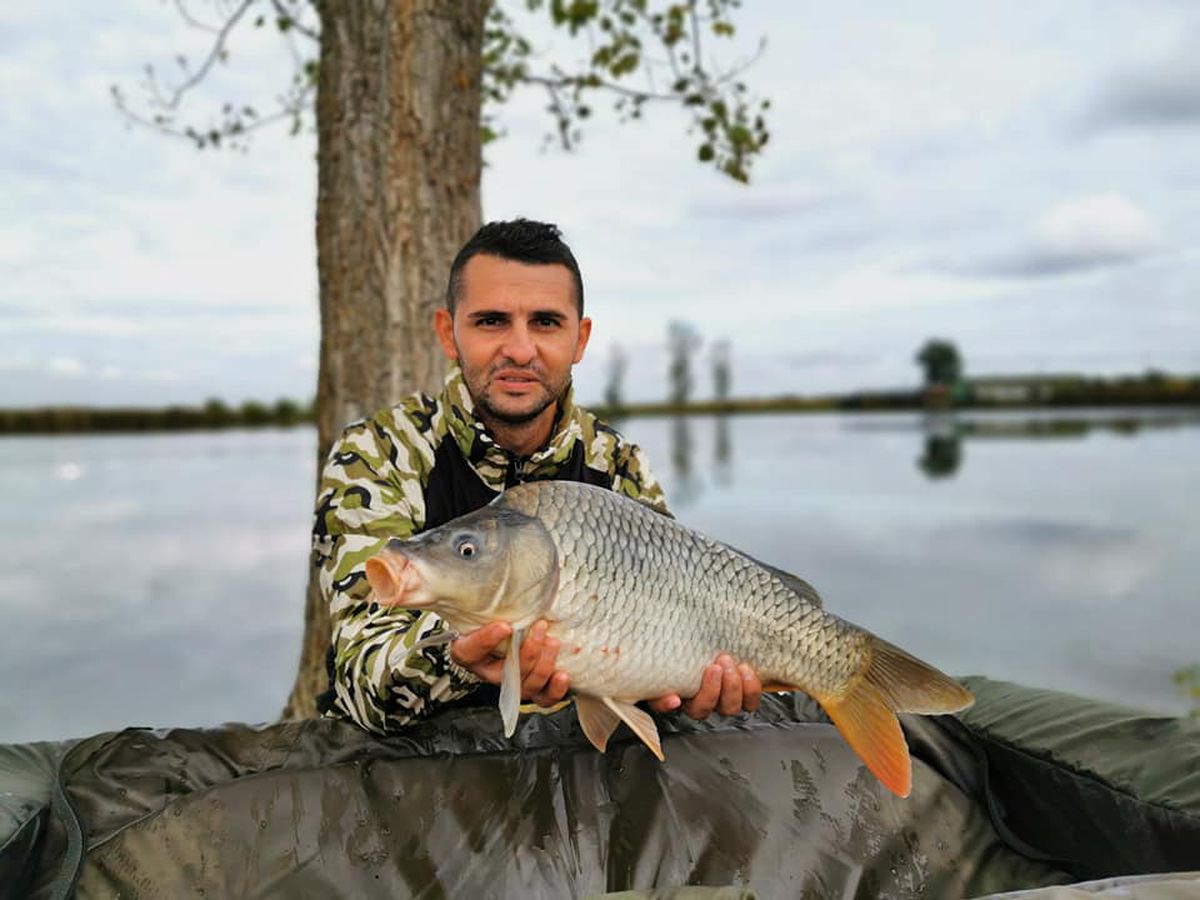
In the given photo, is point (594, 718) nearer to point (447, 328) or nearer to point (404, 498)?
point (404, 498)

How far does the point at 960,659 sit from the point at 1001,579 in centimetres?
459

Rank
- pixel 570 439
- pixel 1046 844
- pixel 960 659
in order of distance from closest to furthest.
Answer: pixel 1046 844, pixel 570 439, pixel 960 659

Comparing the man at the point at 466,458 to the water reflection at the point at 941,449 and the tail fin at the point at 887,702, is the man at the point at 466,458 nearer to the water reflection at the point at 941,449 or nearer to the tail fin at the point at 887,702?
the tail fin at the point at 887,702

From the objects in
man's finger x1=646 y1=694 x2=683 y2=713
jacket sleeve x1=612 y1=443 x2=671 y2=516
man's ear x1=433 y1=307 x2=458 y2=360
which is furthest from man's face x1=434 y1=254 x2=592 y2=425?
man's finger x1=646 y1=694 x2=683 y2=713

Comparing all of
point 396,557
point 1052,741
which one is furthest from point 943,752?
point 396,557

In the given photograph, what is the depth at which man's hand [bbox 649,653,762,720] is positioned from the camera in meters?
1.57

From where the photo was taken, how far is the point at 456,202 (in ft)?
9.64

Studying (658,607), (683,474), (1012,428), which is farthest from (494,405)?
(1012,428)

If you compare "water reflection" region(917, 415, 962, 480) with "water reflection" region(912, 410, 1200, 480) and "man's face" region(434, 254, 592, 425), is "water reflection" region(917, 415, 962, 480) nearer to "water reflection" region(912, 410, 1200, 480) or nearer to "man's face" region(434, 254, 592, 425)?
"water reflection" region(912, 410, 1200, 480)

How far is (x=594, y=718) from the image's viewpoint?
5.14 feet

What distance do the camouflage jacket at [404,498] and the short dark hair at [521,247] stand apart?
229 mm

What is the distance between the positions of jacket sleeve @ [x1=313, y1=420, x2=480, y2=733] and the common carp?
0.23m

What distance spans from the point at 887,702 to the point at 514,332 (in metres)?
0.96

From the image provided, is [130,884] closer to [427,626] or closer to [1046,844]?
[427,626]
